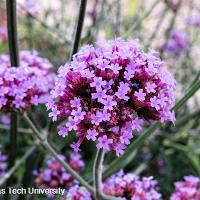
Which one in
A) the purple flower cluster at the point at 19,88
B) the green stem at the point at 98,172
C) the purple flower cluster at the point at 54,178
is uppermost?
the purple flower cluster at the point at 19,88

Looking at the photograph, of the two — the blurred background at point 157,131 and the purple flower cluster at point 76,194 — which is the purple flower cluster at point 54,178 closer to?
the blurred background at point 157,131

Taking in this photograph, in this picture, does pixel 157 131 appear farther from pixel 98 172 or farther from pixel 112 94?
pixel 112 94

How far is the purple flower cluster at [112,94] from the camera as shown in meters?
0.90

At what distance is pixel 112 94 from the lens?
35.6 inches

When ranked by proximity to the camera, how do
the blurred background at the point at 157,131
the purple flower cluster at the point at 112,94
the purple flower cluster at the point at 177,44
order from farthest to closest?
the purple flower cluster at the point at 177,44 < the blurred background at the point at 157,131 < the purple flower cluster at the point at 112,94

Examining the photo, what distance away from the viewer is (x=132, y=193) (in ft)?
4.04

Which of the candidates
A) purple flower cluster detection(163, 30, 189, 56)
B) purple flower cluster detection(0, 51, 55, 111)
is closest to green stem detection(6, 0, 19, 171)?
purple flower cluster detection(0, 51, 55, 111)

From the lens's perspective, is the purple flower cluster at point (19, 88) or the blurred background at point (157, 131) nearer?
the purple flower cluster at point (19, 88)

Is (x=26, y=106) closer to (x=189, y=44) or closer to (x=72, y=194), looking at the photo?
(x=72, y=194)

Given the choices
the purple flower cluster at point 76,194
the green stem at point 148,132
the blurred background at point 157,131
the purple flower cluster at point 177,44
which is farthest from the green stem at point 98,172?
the purple flower cluster at point 177,44

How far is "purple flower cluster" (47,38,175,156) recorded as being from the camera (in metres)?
0.90

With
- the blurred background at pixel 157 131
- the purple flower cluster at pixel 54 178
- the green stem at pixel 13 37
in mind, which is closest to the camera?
the green stem at pixel 13 37

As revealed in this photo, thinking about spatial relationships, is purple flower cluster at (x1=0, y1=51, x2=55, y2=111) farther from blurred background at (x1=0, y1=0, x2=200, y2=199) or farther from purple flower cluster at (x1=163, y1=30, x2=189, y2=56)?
purple flower cluster at (x1=163, y1=30, x2=189, y2=56)

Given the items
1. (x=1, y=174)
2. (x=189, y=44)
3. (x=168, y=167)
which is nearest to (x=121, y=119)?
(x=1, y=174)
